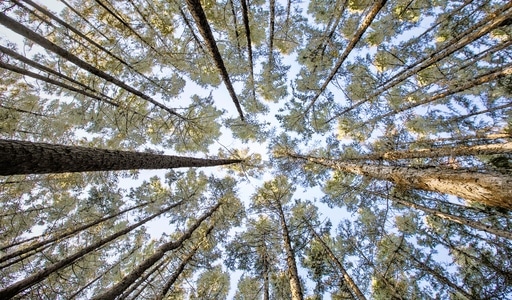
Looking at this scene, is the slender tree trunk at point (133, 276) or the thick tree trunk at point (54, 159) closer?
the thick tree trunk at point (54, 159)

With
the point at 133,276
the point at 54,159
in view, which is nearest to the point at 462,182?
the point at 54,159

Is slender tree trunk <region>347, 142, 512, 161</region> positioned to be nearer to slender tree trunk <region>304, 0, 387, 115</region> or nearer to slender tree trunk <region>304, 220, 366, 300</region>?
slender tree trunk <region>304, 0, 387, 115</region>

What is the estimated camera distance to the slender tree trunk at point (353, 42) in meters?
5.42

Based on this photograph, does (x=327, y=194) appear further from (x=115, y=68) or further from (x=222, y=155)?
(x=115, y=68)

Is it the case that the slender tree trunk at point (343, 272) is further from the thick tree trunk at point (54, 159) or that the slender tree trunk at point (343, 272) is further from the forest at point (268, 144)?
the thick tree trunk at point (54, 159)

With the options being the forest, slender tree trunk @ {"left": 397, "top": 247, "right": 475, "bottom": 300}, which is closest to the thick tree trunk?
the forest

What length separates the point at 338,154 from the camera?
1114 centimetres

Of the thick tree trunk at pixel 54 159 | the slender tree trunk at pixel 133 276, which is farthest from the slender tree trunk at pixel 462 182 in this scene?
the slender tree trunk at pixel 133 276

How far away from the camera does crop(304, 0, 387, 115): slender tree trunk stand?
542 cm

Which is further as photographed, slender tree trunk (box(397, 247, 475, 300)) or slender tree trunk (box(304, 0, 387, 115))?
slender tree trunk (box(397, 247, 475, 300))

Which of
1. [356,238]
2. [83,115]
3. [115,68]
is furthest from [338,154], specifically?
[83,115]

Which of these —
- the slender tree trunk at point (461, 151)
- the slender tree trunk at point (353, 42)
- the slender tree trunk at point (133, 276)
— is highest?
the slender tree trunk at point (353, 42)

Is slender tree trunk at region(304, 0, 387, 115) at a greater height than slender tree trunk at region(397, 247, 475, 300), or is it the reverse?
slender tree trunk at region(304, 0, 387, 115)

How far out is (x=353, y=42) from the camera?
6516 mm
